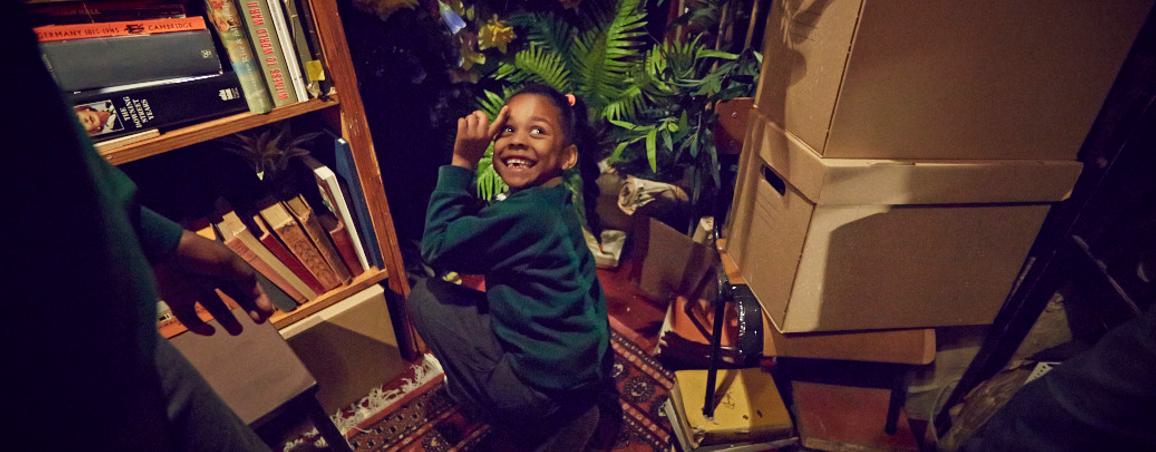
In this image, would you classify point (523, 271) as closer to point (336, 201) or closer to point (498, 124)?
point (498, 124)

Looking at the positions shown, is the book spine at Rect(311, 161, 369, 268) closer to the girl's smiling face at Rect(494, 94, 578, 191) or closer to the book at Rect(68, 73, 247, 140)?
the book at Rect(68, 73, 247, 140)

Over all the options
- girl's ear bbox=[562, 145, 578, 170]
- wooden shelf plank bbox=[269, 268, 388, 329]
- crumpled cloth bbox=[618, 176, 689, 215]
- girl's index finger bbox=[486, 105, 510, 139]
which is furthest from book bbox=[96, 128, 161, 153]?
crumpled cloth bbox=[618, 176, 689, 215]

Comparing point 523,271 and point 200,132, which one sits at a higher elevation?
point 200,132

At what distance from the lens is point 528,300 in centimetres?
116

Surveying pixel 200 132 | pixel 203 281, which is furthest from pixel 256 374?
pixel 200 132

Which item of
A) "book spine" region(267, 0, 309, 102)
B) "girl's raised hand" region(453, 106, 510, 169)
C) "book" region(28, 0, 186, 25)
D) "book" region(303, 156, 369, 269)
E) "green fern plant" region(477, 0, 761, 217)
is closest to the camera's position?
"book" region(28, 0, 186, 25)

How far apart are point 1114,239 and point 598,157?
149cm

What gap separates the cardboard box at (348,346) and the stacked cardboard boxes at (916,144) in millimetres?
1101

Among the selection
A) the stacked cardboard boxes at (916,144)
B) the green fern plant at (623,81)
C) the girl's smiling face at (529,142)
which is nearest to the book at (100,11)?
the girl's smiling face at (529,142)

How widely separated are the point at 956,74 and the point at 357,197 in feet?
4.34

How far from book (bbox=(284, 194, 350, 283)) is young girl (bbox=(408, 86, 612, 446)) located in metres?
0.37

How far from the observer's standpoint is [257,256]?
1271mm

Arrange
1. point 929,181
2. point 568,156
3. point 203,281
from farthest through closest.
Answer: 1. point 568,156
2. point 929,181
3. point 203,281

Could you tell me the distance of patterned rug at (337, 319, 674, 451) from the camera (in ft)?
4.70
